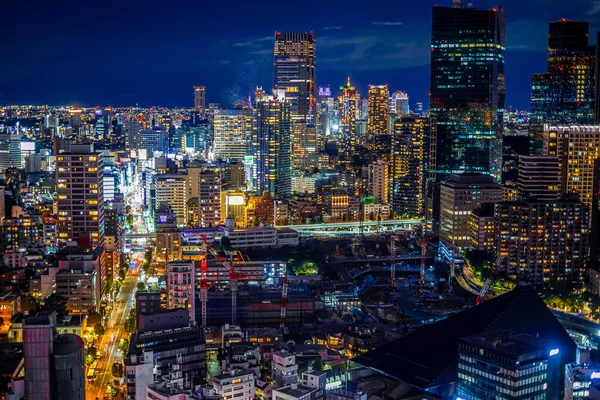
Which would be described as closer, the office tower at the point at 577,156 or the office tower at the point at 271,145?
the office tower at the point at 577,156

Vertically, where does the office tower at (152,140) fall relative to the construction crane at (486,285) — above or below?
above

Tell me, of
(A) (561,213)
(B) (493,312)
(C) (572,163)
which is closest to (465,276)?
(A) (561,213)

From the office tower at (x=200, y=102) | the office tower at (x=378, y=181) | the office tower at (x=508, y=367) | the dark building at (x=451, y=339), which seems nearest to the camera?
the office tower at (x=508, y=367)

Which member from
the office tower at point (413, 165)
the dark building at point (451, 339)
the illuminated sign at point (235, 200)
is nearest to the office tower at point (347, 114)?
the office tower at point (413, 165)

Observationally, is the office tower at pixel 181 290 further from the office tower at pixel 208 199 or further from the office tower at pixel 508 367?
the office tower at pixel 208 199

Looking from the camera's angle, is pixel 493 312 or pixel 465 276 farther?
pixel 465 276

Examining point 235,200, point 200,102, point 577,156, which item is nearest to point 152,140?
point 200,102

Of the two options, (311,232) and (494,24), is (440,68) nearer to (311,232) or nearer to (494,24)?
(494,24)
